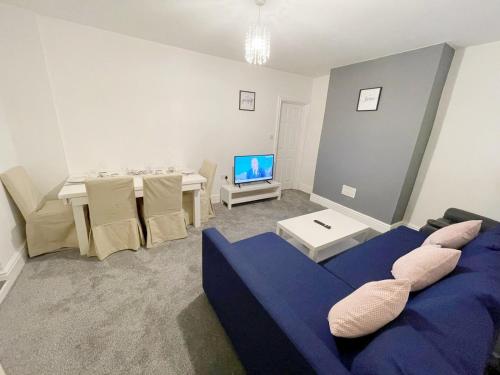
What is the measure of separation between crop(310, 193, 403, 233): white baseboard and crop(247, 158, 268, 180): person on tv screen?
3.85ft

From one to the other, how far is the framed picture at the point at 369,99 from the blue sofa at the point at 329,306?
2.11 metres

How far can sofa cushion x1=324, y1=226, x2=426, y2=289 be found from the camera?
1502 mm

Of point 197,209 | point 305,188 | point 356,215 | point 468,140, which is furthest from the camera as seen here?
point 305,188

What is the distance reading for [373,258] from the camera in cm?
170

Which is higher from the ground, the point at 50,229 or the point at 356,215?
the point at 50,229

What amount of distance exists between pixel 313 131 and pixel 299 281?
11.7 feet

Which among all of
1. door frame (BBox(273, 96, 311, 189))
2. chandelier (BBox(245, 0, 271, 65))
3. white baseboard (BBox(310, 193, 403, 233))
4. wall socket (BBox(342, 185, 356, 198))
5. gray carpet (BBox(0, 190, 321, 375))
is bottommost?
gray carpet (BBox(0, 190, 321, 375))

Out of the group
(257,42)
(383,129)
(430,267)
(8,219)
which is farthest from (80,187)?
(383,129)

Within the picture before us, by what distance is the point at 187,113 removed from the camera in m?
3.18

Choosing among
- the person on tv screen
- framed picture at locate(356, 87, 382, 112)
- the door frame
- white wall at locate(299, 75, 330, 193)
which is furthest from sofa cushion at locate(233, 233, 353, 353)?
white wall at locate(299, 75, 330, 193)

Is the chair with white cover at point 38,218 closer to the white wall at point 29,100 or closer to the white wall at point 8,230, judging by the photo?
the white wall at point 8,230

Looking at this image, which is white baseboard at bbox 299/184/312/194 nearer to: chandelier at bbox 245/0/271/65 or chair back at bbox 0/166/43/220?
chandelier at bbox 245/0/271/65

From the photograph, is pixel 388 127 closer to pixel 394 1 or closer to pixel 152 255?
pixel 394 1

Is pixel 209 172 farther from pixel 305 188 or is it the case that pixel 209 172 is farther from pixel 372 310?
pixel 372 310
